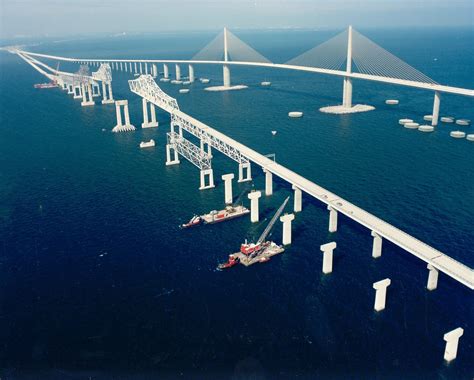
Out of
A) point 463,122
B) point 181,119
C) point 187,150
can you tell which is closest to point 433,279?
point 187,150

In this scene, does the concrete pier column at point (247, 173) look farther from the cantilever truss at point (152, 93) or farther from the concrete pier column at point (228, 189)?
the cantilever truss at point (152, 93)

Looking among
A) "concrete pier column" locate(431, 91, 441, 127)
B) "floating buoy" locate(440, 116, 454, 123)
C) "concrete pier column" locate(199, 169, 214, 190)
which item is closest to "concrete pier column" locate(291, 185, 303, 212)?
"concrete pier column" locate(199, 169, 214, 190)

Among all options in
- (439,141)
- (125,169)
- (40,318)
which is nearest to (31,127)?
(125,169)

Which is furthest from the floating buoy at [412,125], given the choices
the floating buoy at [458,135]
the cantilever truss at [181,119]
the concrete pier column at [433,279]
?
the concrete pier column at [433,279]

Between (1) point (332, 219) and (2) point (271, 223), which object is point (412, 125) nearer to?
(1) point (332, 219)

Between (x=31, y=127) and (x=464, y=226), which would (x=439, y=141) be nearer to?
(x=464, y=226)

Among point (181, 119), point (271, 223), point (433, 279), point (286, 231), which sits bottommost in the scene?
point (271, 223)

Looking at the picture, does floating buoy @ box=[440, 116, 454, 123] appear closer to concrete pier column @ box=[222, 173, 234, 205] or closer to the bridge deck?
the bridge deck
